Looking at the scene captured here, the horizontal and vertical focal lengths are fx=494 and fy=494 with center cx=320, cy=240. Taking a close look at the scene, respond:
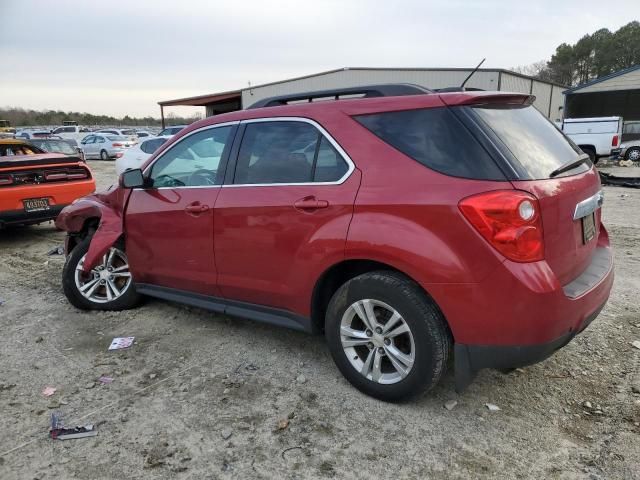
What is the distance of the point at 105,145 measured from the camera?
1024 inches

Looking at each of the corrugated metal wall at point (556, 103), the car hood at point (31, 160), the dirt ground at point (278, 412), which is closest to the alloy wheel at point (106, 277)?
the dirt ground at point (278, 412)

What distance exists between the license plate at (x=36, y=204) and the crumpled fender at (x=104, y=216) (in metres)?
2.86

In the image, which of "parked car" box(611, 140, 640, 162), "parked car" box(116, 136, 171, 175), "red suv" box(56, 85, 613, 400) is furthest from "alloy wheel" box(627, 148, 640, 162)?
"red suv" box(56, 85, 613, 400)

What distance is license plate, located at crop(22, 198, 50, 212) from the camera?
695cm

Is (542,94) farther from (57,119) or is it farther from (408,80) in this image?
(57,119)

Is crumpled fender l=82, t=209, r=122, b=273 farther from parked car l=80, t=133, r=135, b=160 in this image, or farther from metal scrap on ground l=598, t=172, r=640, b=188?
parked car l=80, t=133, r=135, b=160

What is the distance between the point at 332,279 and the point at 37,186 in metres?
5.80

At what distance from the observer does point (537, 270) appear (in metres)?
2.39

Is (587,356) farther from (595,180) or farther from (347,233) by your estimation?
(347,233)

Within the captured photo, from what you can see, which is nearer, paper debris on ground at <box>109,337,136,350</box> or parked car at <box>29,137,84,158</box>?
paper debris on ground at <box>109,337,136,350</box>

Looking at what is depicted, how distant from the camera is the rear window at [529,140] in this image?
2541 mm

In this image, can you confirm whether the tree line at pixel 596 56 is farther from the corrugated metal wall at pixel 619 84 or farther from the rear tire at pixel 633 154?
the rear tire at pixel 633 154

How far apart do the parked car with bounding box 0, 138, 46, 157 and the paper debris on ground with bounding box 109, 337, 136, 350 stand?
6.15m

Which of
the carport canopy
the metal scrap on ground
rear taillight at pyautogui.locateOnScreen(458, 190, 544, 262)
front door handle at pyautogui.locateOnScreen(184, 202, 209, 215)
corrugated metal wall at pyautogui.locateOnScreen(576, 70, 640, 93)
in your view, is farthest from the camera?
the carport canopy
